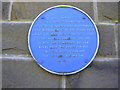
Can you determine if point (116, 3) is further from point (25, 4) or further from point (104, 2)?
point (25, 4)

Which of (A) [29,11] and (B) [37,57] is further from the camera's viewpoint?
(A) [29,11]

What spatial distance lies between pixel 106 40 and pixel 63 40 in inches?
14.8

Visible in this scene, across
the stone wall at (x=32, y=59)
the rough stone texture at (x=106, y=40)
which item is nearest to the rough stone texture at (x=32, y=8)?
the stone wall at (x=32, y=59)

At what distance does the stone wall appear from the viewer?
1.92 meters

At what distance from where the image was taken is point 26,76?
193 centimetres

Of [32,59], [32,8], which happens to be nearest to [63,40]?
[32,59]

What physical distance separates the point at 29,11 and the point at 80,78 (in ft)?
2.42

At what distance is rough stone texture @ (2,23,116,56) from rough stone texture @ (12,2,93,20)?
0.08m

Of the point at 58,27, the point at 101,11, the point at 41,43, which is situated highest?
the point at 101,11

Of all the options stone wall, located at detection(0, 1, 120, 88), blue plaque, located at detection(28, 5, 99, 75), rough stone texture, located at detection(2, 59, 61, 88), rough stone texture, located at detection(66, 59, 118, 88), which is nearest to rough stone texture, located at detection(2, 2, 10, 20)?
stone wall, located at detection(0, 1, 120, 88)

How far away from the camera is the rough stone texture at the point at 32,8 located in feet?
6.77

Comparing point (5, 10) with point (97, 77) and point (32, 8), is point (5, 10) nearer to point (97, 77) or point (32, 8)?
point (32, 8)

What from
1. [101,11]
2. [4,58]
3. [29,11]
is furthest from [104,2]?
[4,58]

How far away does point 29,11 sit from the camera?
6.81 feet
